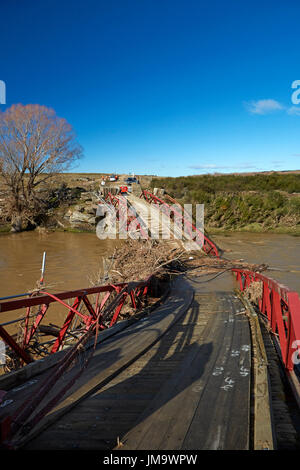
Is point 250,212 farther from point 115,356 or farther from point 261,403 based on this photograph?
point 261,403

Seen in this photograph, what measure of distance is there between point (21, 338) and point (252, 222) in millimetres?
25419

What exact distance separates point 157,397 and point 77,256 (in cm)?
1508

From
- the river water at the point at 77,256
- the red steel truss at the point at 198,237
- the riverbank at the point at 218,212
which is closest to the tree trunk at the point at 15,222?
the riverbank at the point at 218,212

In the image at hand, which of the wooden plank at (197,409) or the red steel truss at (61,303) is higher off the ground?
the red steel truss at (61,303)

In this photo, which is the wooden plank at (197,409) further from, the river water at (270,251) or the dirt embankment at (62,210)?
the dirt embankment at (62,210)

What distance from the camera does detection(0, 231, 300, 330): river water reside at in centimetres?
1242

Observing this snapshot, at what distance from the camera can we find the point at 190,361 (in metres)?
3.85

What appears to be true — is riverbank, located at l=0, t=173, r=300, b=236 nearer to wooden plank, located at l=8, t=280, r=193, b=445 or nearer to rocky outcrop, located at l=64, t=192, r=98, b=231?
rocky outcrop, located at l=64, t=192, r=98, b=231

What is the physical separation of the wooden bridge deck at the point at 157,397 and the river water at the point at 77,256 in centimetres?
469

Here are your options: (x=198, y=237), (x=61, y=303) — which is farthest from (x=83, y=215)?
(x=61, y=303)

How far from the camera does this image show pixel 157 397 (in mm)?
2922

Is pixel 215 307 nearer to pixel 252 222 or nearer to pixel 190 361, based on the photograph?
pixel 190 361

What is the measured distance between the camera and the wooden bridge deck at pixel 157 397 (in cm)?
230

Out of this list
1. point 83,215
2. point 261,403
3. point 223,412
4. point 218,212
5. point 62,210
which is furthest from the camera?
point 218,212
